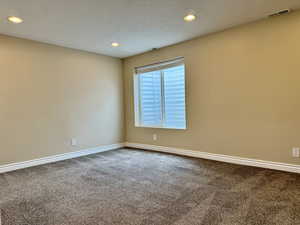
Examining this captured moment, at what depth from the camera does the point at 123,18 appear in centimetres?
287

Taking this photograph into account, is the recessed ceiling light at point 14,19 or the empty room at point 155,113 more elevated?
the recessed ceiling light at point 14,19

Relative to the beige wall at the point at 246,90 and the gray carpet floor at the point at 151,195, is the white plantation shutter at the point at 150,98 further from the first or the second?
the gray carpet floor at the point at 151,195

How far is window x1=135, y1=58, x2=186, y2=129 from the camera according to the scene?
4.15m

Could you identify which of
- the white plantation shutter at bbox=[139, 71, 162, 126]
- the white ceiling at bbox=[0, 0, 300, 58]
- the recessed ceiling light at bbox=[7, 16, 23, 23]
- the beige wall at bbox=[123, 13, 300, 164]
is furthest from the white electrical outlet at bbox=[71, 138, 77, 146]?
the recessed ceiling light at bbox=[7, 16, 23, 23]

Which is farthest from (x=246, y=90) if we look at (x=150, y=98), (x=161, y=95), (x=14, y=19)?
(x=14, y=19)

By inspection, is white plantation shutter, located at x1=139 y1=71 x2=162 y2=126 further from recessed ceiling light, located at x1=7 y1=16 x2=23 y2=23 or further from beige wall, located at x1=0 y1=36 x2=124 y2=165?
recessed ceiling light, located at x1=7 y1=16 x2=23 y2=23

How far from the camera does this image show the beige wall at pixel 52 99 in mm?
3375

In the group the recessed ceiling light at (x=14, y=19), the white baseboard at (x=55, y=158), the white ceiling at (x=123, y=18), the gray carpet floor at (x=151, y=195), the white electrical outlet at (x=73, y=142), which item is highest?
the white ceiling at (x=123, y=18)

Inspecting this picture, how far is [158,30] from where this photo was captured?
3.34m

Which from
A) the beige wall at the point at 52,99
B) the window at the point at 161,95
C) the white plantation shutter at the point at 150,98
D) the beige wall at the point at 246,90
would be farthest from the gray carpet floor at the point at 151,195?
the white plantation shutter at the point at 150,98

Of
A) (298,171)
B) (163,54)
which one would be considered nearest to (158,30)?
(163,54)

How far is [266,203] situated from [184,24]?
8.83 ft

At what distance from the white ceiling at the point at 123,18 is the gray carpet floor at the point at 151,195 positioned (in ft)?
7.66

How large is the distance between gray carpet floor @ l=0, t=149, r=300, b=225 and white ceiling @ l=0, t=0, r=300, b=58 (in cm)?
234
